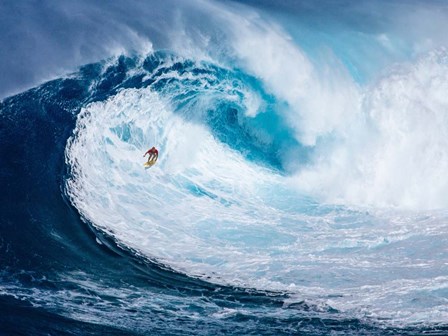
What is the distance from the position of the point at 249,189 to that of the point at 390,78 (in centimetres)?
557

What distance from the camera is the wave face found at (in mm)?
5688

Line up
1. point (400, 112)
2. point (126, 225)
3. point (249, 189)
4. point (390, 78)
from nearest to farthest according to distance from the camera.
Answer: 1. point (126, 225)
2. point (249, 189)
3. point (400, 112)
4. point (390, 78)

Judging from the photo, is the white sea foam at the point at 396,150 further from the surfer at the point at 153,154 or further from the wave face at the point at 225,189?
the surfer at the point at 153,154

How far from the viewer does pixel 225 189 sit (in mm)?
11266

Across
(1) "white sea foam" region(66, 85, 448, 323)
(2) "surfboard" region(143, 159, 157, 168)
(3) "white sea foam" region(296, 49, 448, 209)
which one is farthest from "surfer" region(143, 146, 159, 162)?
(3) "white sea foam" region(296, 49, 448, 209)

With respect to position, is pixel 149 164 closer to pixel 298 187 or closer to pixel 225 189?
pixel 225 189

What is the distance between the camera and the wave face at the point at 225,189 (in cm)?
569

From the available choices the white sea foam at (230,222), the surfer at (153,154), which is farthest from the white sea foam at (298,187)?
the surfer at (153,154)

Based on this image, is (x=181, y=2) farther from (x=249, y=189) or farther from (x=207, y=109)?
(x=249, y=189)

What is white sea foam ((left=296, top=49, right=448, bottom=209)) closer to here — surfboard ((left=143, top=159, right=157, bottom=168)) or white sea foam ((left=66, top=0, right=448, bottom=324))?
white sea foam ((left=66, top=0, right=448, bottom=324))

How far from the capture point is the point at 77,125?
412 inches

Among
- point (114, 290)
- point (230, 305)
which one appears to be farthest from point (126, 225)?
point (230, 305)

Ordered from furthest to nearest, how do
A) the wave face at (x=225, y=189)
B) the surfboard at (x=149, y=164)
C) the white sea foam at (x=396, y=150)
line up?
1. the white sea foam at (x=396, y=150)
2. the surfboard at (x=149, y=164)
3. the wave face at (x=225, y=189)

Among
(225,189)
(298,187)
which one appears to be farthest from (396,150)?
(225,189)
